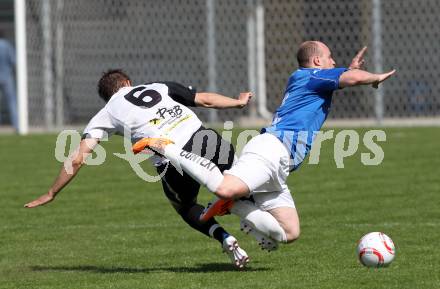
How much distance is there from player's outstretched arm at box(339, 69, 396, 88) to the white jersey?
4.20 feet

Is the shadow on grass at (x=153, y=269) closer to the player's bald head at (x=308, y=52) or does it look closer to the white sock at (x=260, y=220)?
the white sock at (x=260, y=220)

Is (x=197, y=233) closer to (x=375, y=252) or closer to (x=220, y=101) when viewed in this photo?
(x=220, y=101)

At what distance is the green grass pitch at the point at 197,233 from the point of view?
7.84m

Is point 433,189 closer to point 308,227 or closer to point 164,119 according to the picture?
point 308,227

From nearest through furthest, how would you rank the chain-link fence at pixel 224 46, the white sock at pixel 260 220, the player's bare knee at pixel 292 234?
the white sock at pixel 260 220
the player's bare knee at pixel 292 234
the chain-link fence at pixel 224 46

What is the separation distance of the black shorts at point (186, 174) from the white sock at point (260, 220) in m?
0.46

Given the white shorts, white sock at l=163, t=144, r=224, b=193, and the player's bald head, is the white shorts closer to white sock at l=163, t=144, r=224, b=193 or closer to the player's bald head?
A: white sock at l=163, t=144, r=224, b=193

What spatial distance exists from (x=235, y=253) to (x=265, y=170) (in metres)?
0.65

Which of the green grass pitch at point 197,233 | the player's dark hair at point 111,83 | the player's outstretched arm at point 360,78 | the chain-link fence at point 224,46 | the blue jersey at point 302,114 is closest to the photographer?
the player's outstretched arm at point 360,78

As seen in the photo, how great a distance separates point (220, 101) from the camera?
8641mm

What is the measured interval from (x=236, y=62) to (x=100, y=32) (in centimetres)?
292

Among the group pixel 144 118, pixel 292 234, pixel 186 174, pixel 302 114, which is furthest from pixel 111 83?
pixel 292 234

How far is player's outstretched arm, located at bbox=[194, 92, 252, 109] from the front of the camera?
27.9ft

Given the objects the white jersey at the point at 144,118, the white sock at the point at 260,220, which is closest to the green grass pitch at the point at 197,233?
the white sock at the point at 260,220
